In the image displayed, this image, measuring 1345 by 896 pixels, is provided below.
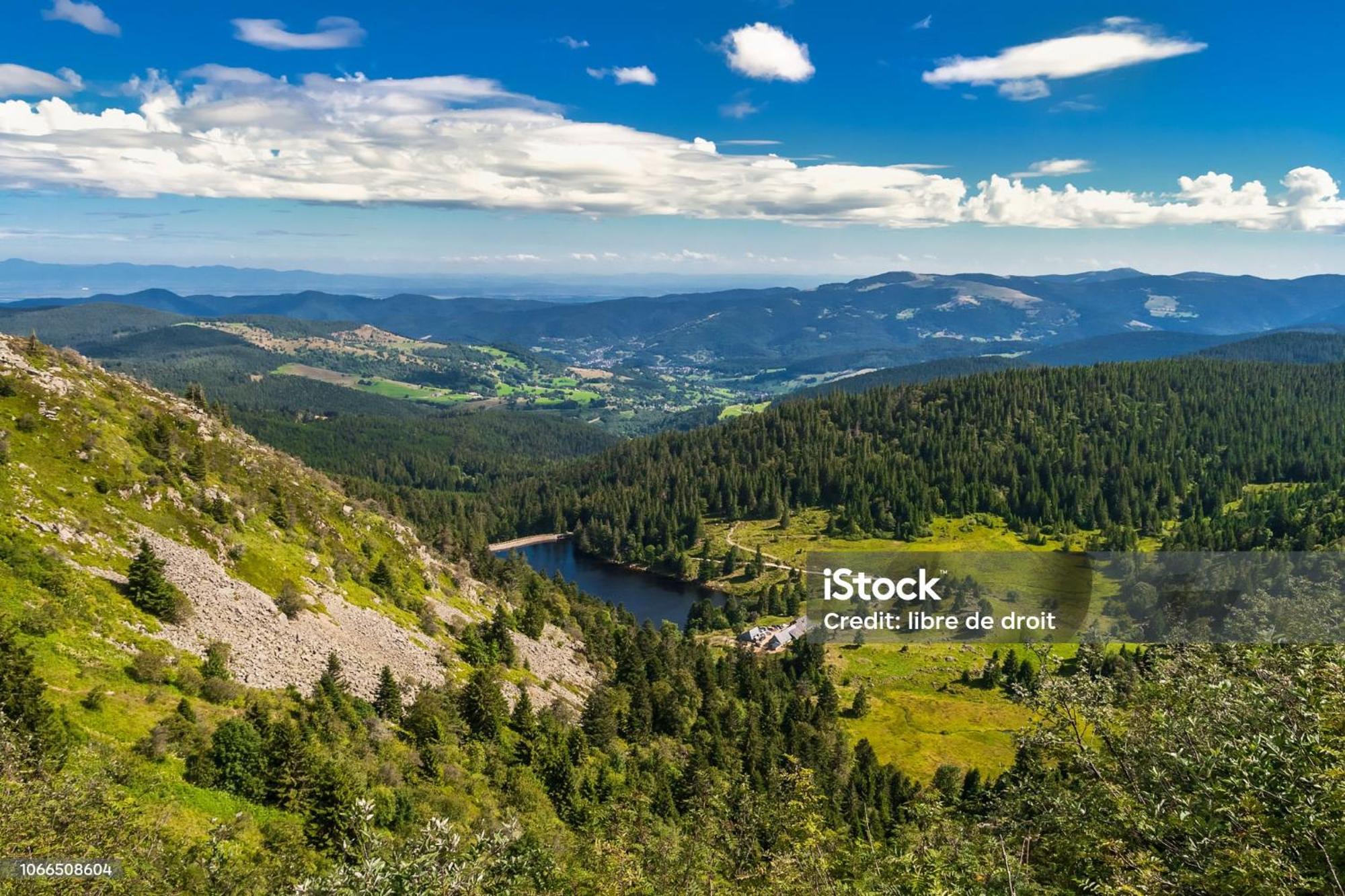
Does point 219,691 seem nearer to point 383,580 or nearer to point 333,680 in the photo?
point 333,680

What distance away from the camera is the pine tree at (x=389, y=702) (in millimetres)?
62906

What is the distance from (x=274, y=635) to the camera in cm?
6562

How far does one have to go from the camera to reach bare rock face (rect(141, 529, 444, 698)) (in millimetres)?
59406

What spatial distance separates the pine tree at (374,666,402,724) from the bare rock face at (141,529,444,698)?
2.77 meters

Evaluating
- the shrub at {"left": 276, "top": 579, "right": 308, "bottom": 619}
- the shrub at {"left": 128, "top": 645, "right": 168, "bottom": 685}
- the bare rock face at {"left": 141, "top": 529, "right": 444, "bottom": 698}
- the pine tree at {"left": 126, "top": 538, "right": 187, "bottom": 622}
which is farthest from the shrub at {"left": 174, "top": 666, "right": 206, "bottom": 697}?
the shrub at {"left": 276, "top": 579, "right": 308, "bottom": 619}

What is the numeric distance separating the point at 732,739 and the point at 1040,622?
124m

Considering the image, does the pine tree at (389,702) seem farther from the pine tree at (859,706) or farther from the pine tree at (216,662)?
the pine tree at (859,706)

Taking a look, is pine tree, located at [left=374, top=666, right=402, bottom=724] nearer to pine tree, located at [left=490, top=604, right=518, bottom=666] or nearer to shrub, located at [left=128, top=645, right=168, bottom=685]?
shrub, located at [left=128, top=645, right=168, bottom=685]

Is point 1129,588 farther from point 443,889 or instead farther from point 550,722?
point 443,889

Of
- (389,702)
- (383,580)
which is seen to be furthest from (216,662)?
(383,580)

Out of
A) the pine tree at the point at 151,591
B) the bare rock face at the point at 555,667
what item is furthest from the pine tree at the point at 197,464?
the bare rock face at the point at 555,667

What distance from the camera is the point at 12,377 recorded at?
250ft

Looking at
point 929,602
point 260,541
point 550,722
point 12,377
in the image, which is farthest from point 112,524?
point 929,602

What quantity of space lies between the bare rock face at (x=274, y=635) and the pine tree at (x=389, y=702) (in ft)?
9.08
